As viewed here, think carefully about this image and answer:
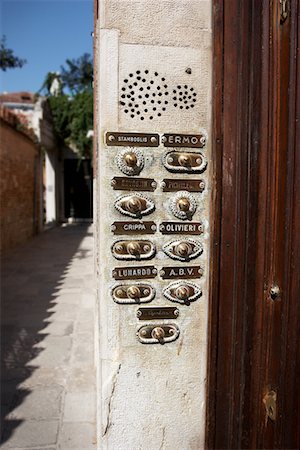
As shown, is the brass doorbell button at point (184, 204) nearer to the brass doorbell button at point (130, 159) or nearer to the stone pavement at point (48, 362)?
the brass doorbell button at point (130, 159)

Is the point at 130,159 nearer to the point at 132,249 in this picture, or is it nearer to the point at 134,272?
the point at 132,249

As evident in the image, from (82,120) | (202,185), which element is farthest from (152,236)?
(82,120)

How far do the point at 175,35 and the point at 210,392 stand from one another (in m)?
1.58

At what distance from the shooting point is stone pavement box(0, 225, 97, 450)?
100 inches

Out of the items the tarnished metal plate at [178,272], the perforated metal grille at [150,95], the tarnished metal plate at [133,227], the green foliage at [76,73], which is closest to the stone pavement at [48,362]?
the tarnished metal plate at [178,272]

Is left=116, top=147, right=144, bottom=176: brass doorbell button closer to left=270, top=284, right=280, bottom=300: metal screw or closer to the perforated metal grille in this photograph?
the perforated metal grille

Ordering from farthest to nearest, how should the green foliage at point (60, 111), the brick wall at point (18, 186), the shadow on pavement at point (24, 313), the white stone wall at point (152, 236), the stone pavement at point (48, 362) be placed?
1. the green foliage at point (60, 111)
2. the brick wall at point (18, 186)
3. the shadow on pavement at point (24, 313)
4. the stone pavement at point (48, 362)
5. the white stone wall at point (152, 236)

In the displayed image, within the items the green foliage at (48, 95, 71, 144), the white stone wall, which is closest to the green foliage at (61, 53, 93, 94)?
the green foliage at (48, 95, 71, 144)

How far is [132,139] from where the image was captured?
1.58 meters

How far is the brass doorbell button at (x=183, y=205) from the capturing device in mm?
1625

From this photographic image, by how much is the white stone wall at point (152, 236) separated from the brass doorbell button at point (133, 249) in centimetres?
3

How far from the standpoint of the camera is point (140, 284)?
1.65 meters

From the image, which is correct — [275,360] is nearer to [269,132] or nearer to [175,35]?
[269,132]

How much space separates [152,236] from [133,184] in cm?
24
